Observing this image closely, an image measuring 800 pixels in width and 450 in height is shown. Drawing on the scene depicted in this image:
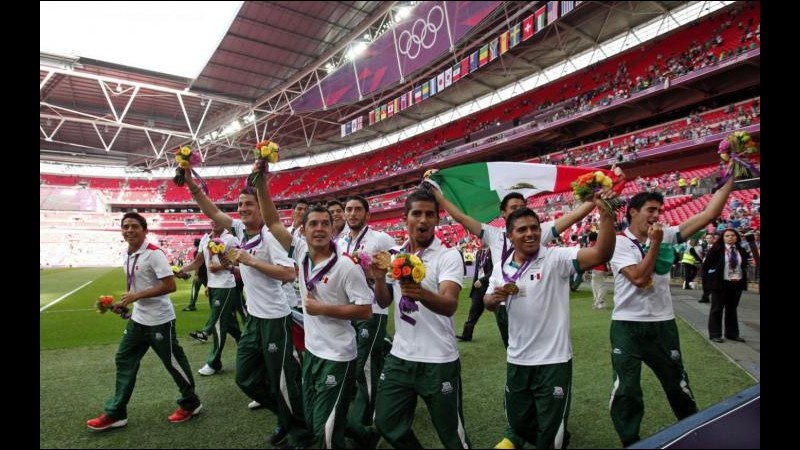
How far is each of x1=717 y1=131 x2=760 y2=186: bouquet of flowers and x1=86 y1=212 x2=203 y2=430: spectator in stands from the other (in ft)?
16.9

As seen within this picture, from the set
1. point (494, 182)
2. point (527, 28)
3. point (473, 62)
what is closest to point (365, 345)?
point (494, 182)

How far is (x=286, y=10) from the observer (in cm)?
1867

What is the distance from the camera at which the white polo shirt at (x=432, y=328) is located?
103 inches

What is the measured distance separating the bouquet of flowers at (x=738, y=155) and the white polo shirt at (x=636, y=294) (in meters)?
0.71

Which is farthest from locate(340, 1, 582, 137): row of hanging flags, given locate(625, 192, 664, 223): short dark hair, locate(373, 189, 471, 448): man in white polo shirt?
locate(373, 189, 471, 448): man in white polo shirt

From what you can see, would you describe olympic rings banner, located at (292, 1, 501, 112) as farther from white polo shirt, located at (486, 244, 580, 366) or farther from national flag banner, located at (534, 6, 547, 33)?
white polo shirt, located at (486, 244, 580, 366)

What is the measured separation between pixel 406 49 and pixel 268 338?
18.0 m

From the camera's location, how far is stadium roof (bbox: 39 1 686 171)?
19609 millimetres

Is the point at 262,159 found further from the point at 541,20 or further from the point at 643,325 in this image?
the point at 541,20

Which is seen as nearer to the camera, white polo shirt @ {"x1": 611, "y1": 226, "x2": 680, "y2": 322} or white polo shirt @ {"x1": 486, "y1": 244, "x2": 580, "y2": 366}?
white polo shirt @ {"x1": 486, "y1": 244, "x2": 580, "y2": 366}

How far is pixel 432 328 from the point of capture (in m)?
2.70

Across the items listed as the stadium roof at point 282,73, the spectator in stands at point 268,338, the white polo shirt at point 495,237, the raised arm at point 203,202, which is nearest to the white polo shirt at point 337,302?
the spectator in stands at point 268,338

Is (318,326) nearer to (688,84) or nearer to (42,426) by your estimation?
(42,426)
